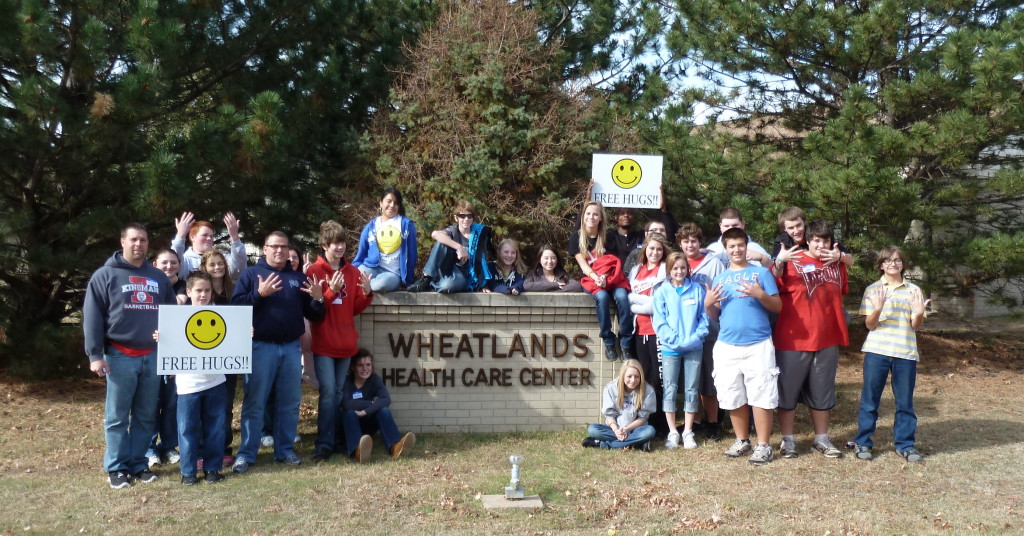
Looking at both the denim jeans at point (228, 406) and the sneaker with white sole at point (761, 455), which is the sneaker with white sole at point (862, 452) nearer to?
the sneaker with white sole at point (761, 455)

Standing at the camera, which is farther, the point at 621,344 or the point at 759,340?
the point at 621,344

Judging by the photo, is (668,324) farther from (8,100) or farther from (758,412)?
(8,100)

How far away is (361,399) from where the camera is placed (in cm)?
711

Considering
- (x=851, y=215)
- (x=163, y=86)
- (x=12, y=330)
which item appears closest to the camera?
(x=163, y=86)

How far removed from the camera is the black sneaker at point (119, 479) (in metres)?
6.01

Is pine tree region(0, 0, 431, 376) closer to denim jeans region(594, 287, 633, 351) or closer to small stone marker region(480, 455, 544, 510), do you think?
denim jeans region(594, 287, 633, 351)

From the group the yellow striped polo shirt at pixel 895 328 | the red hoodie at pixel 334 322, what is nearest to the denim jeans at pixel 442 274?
the red hoodie at pixel 334 322

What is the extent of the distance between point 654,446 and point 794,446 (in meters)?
1.13

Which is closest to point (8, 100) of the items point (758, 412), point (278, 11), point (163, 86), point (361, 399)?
point (163, 86)

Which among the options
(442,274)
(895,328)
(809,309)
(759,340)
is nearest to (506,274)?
(442,274)

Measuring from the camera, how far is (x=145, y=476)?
6137 mm

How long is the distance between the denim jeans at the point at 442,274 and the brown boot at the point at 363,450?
1677mm

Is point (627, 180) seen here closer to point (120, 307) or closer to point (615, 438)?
point (615, 438)

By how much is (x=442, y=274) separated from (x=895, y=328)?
381 centimetres
